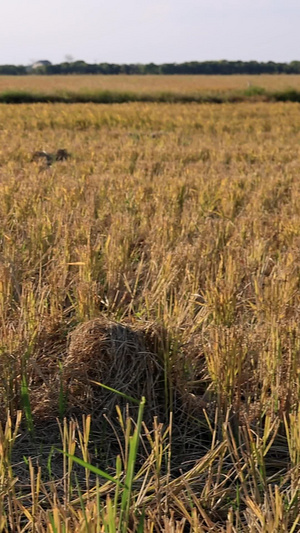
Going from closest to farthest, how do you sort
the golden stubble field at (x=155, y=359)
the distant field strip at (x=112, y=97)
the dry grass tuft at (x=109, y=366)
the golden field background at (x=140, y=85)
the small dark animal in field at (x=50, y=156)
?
1. the golden stubble field at (x=155, y=359)
2. the dry grass tuft at (x=109, y=366)
3. the small dark animal in field at (x=50, y=156)
4. the distant field strip at (x=112, y=97)
5. the golden field background at (x=140, y=85)

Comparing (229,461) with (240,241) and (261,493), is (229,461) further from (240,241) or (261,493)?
(240,241)

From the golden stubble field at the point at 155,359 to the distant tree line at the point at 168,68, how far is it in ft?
191

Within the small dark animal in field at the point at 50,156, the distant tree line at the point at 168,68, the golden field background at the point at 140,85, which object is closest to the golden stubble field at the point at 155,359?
the small dark animal in field at the point at 50,156

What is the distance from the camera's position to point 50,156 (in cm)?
736

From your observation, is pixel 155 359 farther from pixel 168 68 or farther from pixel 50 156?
pixel 168 68

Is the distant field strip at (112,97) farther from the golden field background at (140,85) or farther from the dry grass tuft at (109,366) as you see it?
the dry grass tuft at (109,366)

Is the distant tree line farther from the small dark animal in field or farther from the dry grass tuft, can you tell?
the dry grass tuft

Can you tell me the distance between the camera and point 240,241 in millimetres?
3465

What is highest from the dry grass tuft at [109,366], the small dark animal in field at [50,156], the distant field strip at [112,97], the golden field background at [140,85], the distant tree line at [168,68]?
the distant tree line at [168,68]

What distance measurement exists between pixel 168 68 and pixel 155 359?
62718 mm

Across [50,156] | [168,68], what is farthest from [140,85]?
[168,68]

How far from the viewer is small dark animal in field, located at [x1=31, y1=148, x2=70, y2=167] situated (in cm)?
701

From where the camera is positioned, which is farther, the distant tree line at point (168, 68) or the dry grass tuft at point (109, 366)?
the distant tree line at point (168, 68)

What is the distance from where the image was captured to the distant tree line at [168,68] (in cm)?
5953
